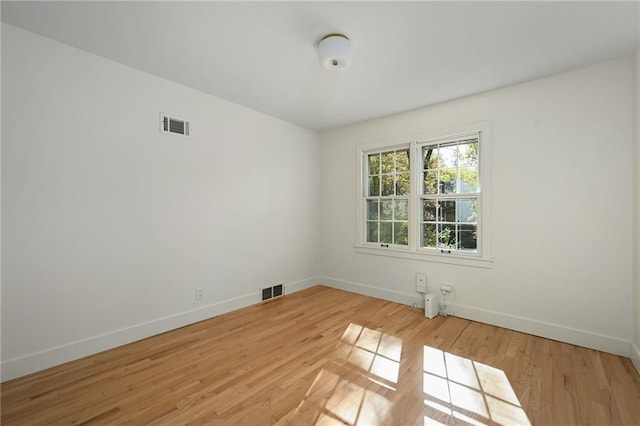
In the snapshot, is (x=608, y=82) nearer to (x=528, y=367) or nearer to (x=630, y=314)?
(x=630, y=314)

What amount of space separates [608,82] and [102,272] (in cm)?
511

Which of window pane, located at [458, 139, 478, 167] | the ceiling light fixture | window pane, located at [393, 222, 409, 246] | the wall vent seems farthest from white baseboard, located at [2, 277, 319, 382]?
window pane, located at [458, 139, 478, 167]

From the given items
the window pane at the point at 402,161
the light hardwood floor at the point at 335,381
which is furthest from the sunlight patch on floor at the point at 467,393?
the window pane at the point at 402,161

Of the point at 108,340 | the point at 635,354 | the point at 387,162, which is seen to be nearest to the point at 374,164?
the point at 387,162

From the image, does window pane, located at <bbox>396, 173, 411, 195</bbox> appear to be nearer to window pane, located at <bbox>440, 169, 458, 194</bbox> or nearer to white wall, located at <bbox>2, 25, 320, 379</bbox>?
window pane, located at <bbox>440, 169, 458, 194</bbox>

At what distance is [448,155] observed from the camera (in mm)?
3699

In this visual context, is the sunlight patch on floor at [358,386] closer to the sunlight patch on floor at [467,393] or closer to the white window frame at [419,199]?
the sunlight patch on floor at [467,393]

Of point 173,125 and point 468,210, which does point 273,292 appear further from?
point 468,210

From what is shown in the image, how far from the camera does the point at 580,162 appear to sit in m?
2.77

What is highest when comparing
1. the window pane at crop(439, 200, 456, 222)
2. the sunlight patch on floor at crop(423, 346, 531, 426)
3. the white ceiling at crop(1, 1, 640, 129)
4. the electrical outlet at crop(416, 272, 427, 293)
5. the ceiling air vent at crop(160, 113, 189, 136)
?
the white ceiling at crop(1, 1, 640, 129)

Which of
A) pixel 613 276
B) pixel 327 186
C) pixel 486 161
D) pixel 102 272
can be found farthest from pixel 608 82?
pixel 102 272

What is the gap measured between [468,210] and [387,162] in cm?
138

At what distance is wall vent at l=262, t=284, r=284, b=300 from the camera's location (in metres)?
4.10

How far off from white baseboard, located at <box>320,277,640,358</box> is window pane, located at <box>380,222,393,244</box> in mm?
747
